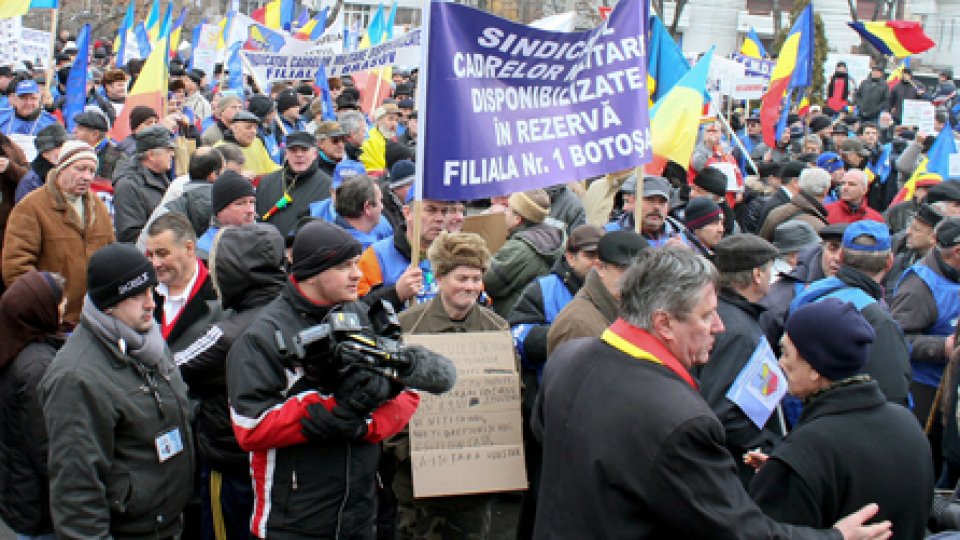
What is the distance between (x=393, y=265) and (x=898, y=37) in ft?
44.1

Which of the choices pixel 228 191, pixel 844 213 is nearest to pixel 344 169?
pixel 228 191

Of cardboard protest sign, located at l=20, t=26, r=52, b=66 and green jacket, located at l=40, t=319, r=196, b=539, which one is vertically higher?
cardboard protest sign, located at l=20, t=26, r=52, b=66

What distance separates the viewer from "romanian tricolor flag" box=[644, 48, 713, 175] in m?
7.84

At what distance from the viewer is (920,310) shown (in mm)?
6332

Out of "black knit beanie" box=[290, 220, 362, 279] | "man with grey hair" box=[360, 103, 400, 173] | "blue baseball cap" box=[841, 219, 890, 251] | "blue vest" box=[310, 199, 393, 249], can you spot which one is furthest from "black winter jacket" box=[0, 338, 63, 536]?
"man with grey hair" box=[360, 103, 400, 173]

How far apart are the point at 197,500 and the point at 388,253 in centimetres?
167

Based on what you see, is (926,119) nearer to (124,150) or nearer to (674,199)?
(674,199)

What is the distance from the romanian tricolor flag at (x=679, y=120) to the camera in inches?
309

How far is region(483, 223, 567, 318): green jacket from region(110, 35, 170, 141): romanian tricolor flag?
6.80 m

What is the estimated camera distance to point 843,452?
332cm

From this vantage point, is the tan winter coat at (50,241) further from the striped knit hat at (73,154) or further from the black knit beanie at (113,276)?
the black knit beanie at (113,276)

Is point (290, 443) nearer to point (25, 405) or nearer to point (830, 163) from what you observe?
point (25, 405)

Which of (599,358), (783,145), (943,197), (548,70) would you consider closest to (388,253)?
→ (548,70)

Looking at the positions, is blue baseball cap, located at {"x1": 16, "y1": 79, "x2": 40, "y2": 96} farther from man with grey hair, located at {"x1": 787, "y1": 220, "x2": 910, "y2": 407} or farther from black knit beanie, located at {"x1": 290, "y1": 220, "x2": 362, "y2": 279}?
man with grey hair, located at {"x1": 787, "y1": 220, "x2": 910, "y2": 407}
